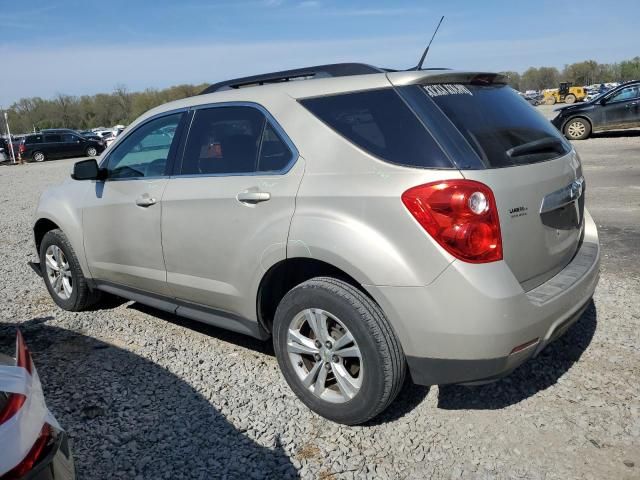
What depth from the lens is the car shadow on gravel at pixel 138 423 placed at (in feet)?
8.97

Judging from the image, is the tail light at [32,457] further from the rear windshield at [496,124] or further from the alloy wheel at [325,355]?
the rear windshield at [496,124]

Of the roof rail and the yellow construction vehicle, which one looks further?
the yellow construction vehicle

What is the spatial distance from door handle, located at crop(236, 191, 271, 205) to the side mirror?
1612mm

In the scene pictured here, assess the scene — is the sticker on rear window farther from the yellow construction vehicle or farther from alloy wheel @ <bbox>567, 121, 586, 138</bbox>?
the yellow construction vehicle

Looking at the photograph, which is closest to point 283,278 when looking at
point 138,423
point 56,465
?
point 138,423

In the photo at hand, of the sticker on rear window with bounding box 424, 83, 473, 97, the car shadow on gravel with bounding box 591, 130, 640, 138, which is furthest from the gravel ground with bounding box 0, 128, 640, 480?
the car shadow on gravel with bounding box 591, 130, 640, 138

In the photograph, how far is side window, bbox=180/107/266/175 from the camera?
330 centimetres

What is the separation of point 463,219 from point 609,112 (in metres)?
16.7

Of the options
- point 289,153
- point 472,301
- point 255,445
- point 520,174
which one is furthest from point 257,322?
point 520,174

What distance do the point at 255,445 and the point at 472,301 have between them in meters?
1.35

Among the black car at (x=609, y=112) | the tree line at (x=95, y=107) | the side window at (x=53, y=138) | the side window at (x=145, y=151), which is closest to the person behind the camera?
the side window at (x=145, y=151)

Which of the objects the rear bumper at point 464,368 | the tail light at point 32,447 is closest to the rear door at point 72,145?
the rear bumper at point 464,368

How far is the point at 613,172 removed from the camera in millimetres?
10812

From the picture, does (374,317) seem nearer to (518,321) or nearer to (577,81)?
(518,321)
